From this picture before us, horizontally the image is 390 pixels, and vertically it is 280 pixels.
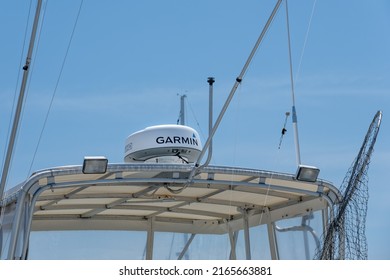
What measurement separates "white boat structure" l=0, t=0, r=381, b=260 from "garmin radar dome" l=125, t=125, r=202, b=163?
14 millimetres

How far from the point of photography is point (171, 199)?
1063cm

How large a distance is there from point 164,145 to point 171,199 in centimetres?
94

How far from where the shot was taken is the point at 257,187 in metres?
9.48

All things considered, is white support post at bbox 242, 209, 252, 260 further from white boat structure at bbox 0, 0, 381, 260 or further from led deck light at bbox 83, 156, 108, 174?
led deck light at bbox 83, 156, 108, 174

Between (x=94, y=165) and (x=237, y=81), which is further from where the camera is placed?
(x=237, y=81)

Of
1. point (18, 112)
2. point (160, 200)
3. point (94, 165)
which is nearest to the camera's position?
point (94, 165)

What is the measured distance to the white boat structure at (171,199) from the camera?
8578 millimetres

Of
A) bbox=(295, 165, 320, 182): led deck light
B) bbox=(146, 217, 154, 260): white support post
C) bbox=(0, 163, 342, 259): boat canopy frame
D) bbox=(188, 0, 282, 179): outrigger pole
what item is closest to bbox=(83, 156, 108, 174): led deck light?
bbox=(0, 163, 342, 259): boat canopy frame

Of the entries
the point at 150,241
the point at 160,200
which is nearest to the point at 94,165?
the point at 160,200

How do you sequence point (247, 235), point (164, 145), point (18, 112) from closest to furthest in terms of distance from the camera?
point (18, 112)
point (164, 145)
point (247, 235)

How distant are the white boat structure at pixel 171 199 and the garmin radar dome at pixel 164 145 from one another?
0.01 meters

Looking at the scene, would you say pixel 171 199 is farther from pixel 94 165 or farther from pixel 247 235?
pixel 94 165

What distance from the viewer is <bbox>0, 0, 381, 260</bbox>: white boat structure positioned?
858cm
